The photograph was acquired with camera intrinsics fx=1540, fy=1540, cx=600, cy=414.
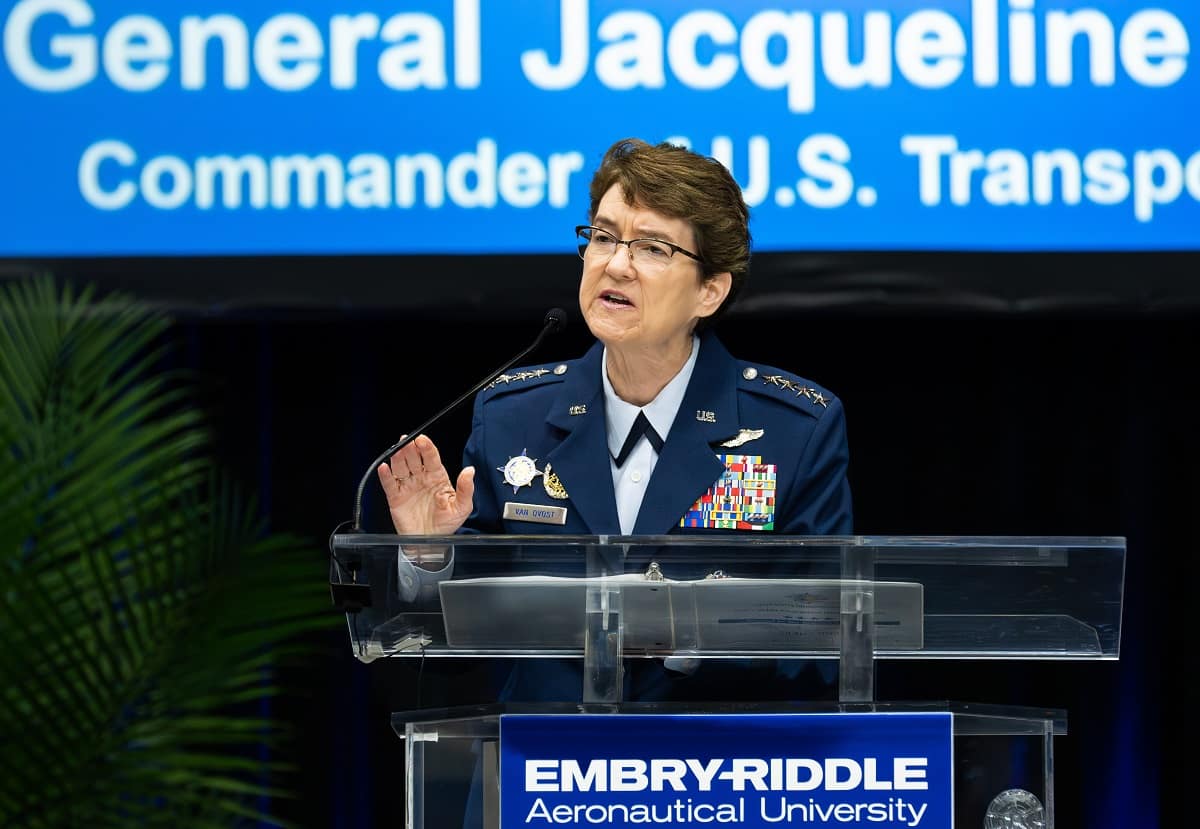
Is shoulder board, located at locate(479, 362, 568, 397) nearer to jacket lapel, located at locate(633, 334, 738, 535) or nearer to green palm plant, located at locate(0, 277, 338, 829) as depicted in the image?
jacket lapel, located at locate(633, 334, 738, 535)

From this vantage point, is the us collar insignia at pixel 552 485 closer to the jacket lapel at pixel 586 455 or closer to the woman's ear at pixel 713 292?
the jacket lapel at pixel 586 455

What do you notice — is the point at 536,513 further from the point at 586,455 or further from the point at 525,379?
the point at 525,379

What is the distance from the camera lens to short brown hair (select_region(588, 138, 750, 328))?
2.21m

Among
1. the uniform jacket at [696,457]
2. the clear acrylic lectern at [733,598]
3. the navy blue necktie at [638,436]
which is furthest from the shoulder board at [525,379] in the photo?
the clear acrylic lectern at [733,598]

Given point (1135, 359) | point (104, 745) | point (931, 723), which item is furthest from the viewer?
point (1135, 359)

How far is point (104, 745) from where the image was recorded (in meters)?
1.01

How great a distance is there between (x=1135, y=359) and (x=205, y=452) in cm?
223

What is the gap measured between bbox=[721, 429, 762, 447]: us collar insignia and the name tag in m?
0.26

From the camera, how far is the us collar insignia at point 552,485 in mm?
2164

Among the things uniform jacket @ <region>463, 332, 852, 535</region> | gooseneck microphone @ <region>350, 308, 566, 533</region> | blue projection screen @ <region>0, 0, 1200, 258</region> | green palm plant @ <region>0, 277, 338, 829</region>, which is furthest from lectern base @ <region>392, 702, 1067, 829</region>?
blue projection screen @ <region>0, 0, 1200, 258</region>

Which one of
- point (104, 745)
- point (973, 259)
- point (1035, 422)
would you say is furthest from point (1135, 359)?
point (104, 745)

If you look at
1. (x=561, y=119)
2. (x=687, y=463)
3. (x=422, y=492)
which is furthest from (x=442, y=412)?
(x=561, y=119)

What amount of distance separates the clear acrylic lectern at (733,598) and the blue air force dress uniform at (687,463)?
458mm

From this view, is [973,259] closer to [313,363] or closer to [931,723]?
[313,363]
